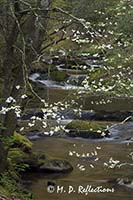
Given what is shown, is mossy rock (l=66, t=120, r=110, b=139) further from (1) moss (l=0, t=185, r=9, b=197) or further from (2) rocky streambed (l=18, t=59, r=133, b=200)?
(1) moss (l=0, t=185, r=9, b=197)

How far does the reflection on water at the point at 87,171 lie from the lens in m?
11.1

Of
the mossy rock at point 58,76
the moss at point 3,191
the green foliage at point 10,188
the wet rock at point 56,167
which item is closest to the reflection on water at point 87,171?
the wet rock at point 56,167

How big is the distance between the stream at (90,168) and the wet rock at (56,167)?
0.19 metres

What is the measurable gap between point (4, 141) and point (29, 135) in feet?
29.6

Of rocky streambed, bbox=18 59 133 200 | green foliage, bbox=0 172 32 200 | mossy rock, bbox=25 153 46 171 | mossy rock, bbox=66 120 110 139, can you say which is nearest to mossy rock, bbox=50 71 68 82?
rocky streambed, bbox=18 59 133 200

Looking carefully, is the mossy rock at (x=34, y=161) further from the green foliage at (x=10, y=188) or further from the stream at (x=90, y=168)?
the green foliage at (x=10, y=188)

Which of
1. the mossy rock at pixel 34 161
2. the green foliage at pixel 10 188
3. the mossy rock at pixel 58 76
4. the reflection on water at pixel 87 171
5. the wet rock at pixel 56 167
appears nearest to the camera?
the green foliage at pixel 10 188

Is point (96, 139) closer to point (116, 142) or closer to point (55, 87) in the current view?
point (116, 142)

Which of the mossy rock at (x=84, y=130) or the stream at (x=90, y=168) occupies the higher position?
the stream at (x=90, y=168)

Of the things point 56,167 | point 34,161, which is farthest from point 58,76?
point 34,161

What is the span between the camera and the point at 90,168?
44.8 feet

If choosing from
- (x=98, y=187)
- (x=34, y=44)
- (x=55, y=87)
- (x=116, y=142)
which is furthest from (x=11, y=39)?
(x=55, y=87)

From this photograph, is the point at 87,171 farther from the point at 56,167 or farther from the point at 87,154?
the point at 56,167

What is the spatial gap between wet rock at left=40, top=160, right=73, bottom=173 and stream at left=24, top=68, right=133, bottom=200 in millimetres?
193
